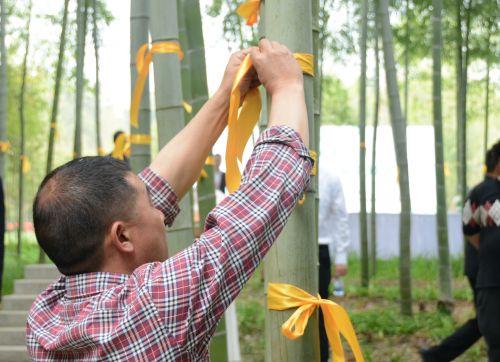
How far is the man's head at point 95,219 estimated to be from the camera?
146 centimetres

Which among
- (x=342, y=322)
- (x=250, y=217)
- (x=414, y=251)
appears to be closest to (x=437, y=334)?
(x=342, y=322)

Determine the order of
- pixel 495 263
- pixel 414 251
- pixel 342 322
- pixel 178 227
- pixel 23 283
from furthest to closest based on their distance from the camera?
pixel 414 251, pixel 23 283, pixel 495 263, pixel 178 227, pixel 342 322

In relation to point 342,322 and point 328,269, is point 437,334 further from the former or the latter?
point 342,322

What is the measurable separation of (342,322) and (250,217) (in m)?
0.45

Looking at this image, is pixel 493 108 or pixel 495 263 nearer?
pixel 495 263

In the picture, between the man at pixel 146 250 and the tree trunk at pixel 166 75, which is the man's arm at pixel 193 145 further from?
the tree trunk at pixel 166 75

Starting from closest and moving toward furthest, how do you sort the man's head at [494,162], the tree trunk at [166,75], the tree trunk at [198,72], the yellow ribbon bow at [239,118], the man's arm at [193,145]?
the yellow ribbon bow at [239,118]
the man's arm at [193,145]
the tree trunk at [166,75]
the tree trunk at [198,72]
the man's head at [494,162]

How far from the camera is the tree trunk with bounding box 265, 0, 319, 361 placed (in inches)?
69.0

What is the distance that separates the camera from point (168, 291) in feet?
4.58

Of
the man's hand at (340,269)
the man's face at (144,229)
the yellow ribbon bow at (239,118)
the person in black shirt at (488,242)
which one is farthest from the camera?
the man's hand at (340,269)

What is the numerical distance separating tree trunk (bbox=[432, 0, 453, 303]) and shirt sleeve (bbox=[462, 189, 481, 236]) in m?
2.42

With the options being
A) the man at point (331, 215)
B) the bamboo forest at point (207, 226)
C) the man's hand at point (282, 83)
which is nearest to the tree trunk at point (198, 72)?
the bamboo forest at point (207, 226)

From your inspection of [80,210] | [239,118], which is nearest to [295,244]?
[239,118]

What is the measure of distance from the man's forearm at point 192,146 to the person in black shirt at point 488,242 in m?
2.76
